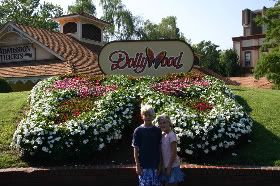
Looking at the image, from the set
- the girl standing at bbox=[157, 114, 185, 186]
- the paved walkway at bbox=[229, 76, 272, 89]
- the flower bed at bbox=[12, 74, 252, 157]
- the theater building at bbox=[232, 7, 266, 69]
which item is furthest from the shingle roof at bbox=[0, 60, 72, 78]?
the theater building at bbox=[232, 7, 266, 69]

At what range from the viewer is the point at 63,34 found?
105 feet

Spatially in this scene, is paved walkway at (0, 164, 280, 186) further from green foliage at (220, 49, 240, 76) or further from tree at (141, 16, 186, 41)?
tree at (141, 16, 186, 41)

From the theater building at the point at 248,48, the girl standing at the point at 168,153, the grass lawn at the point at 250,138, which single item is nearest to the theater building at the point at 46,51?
the grass lawn at the point at 250,138

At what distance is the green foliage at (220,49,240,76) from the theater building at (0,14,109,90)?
80.8 feet

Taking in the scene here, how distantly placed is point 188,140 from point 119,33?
54.1 metres

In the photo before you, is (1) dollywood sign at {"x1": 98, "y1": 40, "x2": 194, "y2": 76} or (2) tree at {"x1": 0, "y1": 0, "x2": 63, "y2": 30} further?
(2) tree at {"x1": 0, "y1": 0, "x2": 63, "y2": 30}

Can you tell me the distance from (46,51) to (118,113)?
56.8 feet

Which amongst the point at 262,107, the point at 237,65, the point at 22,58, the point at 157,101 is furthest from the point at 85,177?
the point at 237,65

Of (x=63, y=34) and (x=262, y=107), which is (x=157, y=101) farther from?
(x=63, y=34)

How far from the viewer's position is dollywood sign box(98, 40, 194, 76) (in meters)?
16.9

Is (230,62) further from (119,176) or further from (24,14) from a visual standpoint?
(119,176)

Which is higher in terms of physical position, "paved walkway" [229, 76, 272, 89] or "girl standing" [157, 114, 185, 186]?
"paved walkway" [229, 76, 272, 89]

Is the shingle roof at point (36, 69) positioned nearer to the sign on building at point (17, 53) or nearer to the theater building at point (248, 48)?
the sign on building at point (17, 53)

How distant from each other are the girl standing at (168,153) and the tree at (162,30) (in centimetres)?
5608
